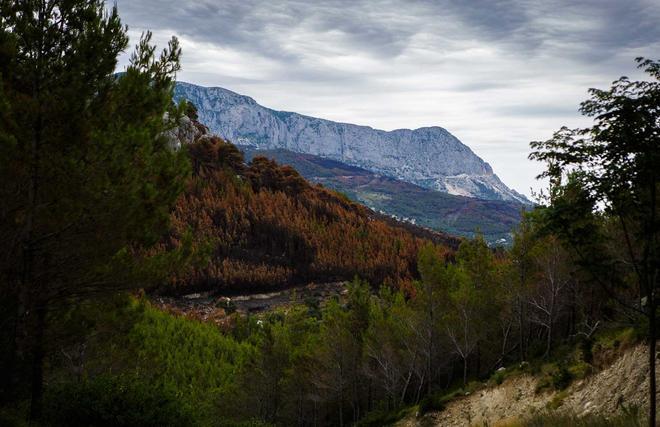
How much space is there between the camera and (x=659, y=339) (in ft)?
58.8

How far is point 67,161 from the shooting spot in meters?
9.23

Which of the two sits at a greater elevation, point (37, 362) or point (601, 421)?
point (601, 421)

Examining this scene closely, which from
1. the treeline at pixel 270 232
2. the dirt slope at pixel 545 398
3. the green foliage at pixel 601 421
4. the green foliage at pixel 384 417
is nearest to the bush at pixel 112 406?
the green foliage at pixel 601 421

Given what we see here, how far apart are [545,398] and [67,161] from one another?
22059mm

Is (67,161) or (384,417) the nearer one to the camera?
(67,161)

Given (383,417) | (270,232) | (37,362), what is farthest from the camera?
(270,232)

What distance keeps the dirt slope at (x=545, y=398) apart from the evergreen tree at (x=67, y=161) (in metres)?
13.2

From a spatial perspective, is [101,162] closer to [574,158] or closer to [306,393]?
[574,158]

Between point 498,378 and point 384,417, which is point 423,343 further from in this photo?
point 498,378

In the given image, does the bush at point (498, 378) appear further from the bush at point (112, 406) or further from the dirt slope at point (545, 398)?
the bush at point (112, 406)

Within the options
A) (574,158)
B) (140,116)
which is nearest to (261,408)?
(140,116)

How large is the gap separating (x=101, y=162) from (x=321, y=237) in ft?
393

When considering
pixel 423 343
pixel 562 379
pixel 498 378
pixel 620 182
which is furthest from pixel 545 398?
pixel 620 182

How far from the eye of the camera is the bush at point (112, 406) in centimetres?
1185
